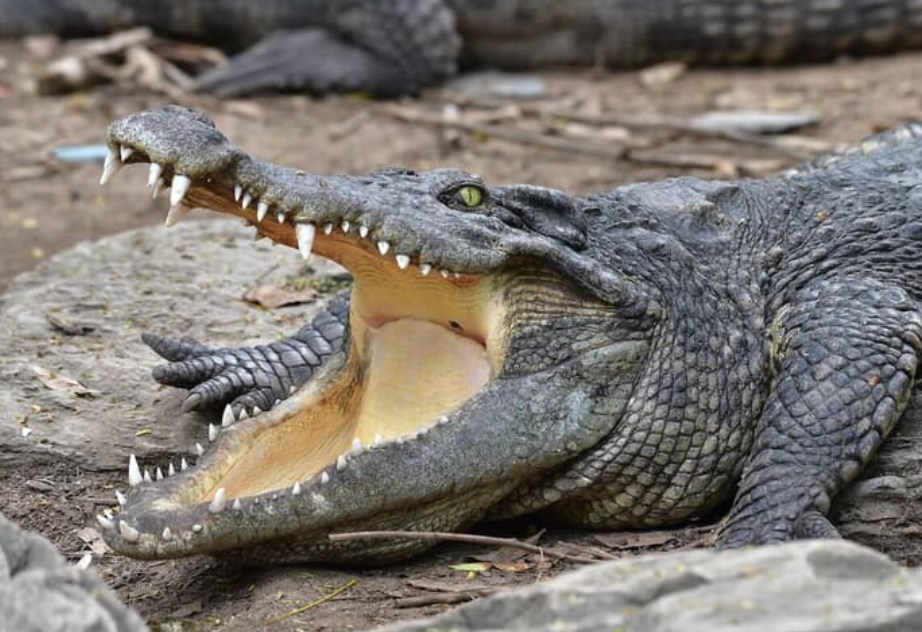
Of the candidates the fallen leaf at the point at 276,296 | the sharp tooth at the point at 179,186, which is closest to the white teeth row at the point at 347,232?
the sharp tooth at the point at 179,186

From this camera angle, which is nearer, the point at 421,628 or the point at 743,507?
the point at 421,628

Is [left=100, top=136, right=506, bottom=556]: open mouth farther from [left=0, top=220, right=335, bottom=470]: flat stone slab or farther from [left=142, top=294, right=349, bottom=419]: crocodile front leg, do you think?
[left=0, top=220, right=335, bottom=470]: flat stone slab

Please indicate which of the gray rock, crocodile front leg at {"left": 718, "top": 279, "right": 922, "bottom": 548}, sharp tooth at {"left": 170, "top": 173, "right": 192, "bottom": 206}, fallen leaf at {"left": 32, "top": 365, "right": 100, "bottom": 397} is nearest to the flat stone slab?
fallen leaf at {"left": 32, "top": 365, "right": 100, "bottom": 397}

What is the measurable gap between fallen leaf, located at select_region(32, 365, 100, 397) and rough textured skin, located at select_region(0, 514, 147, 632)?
2042mm

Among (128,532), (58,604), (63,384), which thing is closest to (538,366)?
(128,532)

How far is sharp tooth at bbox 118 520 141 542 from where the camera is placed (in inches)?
134

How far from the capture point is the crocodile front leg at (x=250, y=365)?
447 centimetres

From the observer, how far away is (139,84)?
32.9 ft

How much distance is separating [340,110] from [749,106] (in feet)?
8.81

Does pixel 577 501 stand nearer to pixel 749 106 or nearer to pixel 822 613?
pixel 822 613

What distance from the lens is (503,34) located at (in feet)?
34.4

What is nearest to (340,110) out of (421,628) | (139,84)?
(139,84)

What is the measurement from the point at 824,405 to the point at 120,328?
2.59 m

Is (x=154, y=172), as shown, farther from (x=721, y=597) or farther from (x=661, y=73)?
(x=661, y=73)
